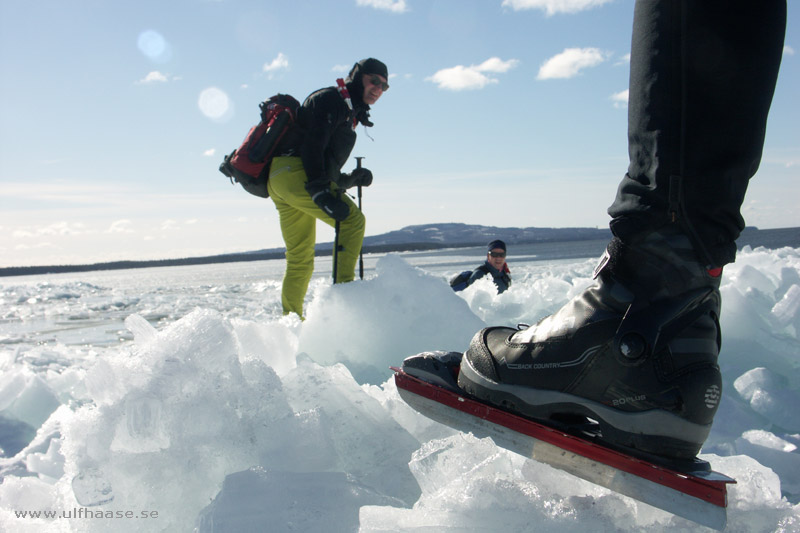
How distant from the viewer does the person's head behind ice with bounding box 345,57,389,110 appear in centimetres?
367

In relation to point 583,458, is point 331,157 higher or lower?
higher

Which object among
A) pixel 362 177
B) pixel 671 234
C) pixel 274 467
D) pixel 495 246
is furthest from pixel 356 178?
pixel 671 234

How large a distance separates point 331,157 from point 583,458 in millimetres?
2973

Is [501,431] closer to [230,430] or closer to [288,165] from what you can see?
[230,430]

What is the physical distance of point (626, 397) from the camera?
105 centimetres

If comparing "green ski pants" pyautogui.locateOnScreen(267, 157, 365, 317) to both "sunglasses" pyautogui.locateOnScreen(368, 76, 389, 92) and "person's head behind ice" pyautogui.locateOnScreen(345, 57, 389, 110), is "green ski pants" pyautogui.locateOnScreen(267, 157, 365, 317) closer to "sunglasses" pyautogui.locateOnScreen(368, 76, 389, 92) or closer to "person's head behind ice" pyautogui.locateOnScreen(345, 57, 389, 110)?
"person's head behind ice" pyautogui.locateOnScreen(345, 57, 389, 110)

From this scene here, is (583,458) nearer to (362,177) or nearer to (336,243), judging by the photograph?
(336,243)

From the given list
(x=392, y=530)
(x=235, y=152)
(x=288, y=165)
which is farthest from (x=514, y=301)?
(x=392, y=530)

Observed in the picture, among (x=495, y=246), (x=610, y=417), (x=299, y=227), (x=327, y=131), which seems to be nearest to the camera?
(x=610, y=417)

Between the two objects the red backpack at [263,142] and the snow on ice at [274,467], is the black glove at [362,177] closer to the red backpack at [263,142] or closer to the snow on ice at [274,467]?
the red backpack at [263,142]

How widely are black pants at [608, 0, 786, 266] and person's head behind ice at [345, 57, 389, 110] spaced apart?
2.84 metres

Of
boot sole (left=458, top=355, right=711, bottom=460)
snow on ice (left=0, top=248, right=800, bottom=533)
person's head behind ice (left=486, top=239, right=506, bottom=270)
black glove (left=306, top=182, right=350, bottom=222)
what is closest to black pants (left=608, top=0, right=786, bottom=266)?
boot sole (left=458, top=355, right=711, bottom=460)

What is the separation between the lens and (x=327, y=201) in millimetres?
3539

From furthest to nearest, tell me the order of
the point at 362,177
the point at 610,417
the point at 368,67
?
1. the point at 362,177
2. the point at 368,67
3. the point at 610,417
